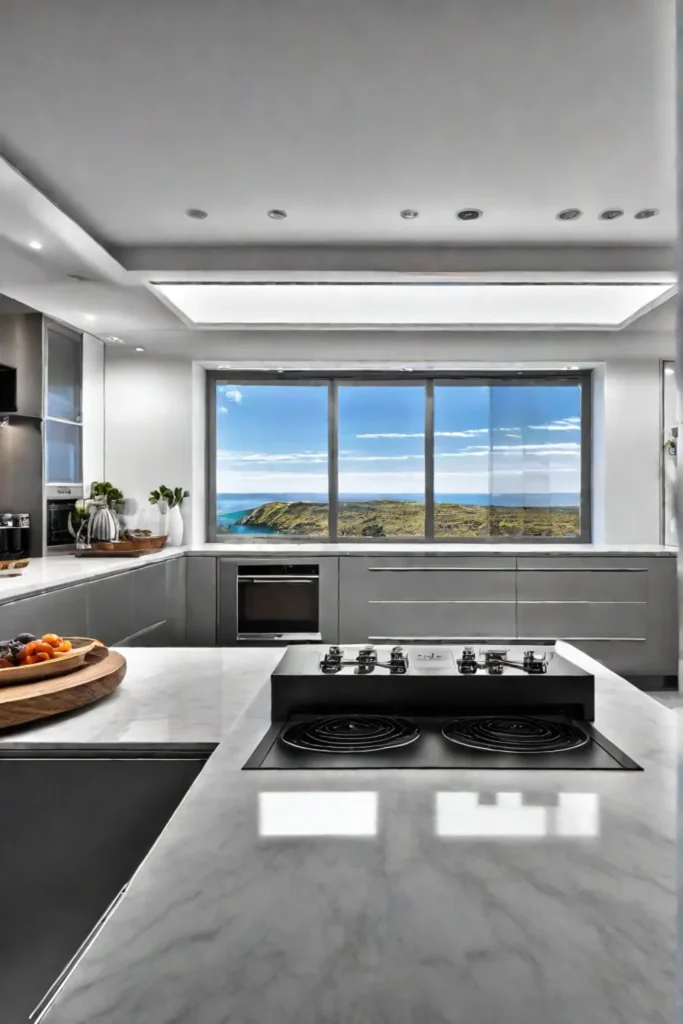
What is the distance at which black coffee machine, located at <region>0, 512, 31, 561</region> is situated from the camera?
3760mm

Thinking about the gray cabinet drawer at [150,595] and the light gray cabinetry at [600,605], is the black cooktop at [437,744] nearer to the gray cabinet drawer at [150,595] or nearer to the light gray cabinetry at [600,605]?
the gray cabinet drawer at [150,595]

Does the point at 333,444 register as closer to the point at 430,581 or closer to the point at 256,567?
the point at 256,567

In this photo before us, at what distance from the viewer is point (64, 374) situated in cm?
416

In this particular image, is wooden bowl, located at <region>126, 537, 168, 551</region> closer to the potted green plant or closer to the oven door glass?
the potted green plant

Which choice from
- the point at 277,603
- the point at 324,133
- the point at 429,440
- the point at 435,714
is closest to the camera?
the point at 435,714

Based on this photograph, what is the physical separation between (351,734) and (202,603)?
11.4 ft

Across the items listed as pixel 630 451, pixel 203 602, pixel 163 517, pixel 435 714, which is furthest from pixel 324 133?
pixel 630 451

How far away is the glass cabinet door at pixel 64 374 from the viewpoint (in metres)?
3.99

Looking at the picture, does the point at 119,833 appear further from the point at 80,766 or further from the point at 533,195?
the point at 533,195

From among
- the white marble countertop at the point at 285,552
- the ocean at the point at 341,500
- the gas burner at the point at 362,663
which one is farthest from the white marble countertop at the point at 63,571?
the gas burner at the point at 362,663

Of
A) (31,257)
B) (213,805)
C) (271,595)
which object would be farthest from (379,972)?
(271,595)

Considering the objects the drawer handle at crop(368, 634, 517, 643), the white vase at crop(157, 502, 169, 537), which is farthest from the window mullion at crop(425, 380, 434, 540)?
the white vase at crop(157, 502, 169, 537)

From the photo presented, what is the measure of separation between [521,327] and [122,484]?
2847 mm

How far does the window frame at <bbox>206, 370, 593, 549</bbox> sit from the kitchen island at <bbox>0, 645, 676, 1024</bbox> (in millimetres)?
4096
